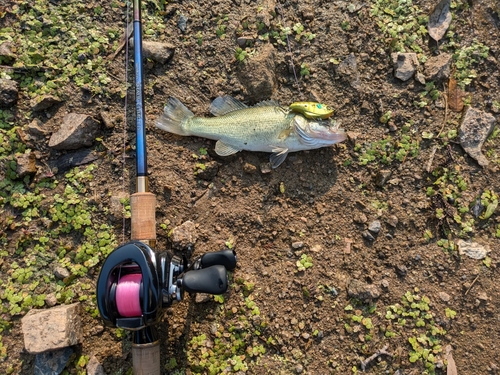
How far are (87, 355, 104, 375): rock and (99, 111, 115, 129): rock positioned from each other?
2.15m

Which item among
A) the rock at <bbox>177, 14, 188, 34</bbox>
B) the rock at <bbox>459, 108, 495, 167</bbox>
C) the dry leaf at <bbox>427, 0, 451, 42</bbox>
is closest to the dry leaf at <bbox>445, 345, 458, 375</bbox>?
the rock at <bbox>459, 108, 495, 167</bbox>

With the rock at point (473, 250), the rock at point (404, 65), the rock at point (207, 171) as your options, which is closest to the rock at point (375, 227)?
the rock at point (473, 250)

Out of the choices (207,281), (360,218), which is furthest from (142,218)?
(360,218)

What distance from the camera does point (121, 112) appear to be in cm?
349

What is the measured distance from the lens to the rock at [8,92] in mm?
3350

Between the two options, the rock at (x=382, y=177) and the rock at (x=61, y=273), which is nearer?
the rock at (x=61, y=273)

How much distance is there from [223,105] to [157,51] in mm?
861

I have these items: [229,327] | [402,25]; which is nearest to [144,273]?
[229,327]

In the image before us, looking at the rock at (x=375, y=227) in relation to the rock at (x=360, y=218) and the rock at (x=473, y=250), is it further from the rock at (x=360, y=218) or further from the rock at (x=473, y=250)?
the rock at (x=473, y=250)

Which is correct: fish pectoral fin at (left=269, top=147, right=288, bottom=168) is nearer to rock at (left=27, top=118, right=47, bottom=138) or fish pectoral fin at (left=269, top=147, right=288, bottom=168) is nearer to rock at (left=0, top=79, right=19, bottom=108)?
rock at (left=27, top=118, right=47, bottom=138)

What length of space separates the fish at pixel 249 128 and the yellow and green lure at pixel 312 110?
0.15ft

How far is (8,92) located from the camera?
3.36 metres

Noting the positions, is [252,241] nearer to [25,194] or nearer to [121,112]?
[121,112]

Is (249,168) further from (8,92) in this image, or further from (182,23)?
(8,92)
